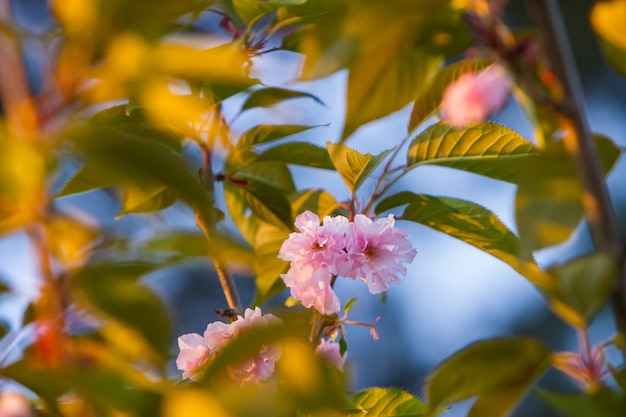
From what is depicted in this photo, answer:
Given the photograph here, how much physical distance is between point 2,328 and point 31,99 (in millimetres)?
154

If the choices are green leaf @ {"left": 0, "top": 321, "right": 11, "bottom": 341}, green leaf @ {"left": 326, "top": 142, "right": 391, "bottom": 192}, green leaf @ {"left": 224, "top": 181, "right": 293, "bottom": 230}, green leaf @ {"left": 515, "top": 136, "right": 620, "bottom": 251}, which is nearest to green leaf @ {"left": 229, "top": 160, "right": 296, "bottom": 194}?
green leaf @ {"left": 224, "top": 181, "right": 293, "bottom": 230}

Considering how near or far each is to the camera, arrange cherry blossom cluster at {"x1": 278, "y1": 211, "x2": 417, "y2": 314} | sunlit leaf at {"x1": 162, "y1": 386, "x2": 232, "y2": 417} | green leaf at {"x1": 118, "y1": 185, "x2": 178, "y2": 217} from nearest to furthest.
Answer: sunlit leaf at {"x1": 162, "y1": 386, "x2": 232, "y2": 417}, cherry blossom cluster at {"x1": 278, "y1": 211, "x2": 417, "y2": 314}, green leaf at {"x1": 118, "y1": 185, "x2": 178, "y2": 217}

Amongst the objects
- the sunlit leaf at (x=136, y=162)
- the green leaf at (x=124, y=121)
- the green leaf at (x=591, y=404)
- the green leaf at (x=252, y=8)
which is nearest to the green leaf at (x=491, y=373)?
the green leaf at (x=591, y=404)

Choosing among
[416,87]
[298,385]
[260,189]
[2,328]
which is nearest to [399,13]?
[416,87]

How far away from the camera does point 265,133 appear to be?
0.78m

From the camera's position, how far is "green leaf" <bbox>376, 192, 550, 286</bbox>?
0.64 meters

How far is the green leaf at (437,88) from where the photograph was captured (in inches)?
19.0

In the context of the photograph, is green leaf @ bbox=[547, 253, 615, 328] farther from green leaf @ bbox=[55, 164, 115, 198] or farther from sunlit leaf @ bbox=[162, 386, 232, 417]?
green leaf @ bbox=[55, 164, 115, 198]

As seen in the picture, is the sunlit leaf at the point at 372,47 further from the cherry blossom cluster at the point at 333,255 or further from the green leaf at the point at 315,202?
the green leaf at the point at 315,202

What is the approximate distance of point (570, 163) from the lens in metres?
0.32

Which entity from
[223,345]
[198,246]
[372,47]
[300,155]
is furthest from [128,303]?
[300,155]

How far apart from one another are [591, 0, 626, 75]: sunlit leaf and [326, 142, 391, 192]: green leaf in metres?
0.30

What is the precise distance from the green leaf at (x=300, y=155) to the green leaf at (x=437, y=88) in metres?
0.16

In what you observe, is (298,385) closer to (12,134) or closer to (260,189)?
(12,134)
